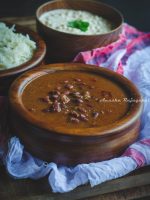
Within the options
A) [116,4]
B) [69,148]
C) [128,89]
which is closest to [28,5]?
[116,4]

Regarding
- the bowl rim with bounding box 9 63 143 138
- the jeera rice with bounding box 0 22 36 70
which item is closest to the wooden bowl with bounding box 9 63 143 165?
the bowl rim with bounding box 9 63 143 138

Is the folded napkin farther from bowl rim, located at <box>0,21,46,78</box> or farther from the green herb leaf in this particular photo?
the green herb leaf

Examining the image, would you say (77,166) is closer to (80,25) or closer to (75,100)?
(75,100)

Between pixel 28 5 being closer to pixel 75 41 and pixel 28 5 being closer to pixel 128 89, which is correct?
pixel 75 41

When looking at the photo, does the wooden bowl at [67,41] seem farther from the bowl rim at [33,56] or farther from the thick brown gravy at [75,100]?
the thick brown gravy at [75,100]

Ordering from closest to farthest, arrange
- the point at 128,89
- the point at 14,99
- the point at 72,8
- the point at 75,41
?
the point at 14,99
the point at 128,89
the point at 75,41
the point at 72,8

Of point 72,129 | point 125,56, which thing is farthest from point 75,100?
point 125,56
